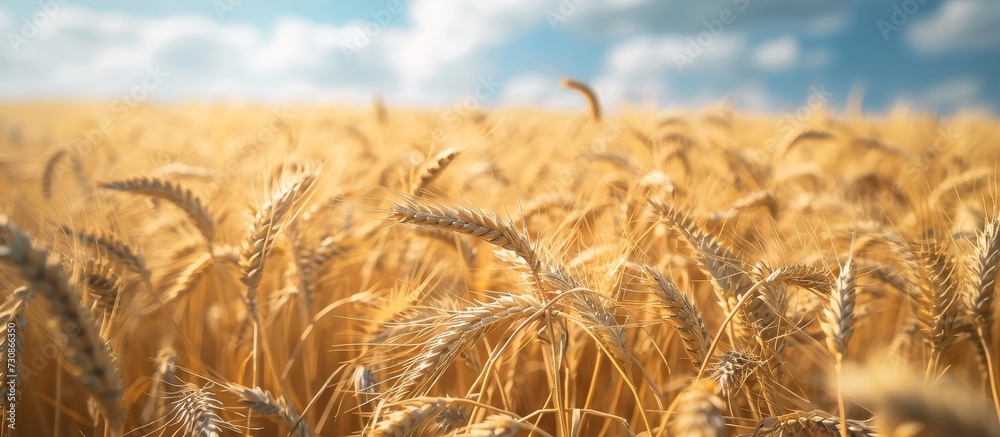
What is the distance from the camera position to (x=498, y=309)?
1.04 metres

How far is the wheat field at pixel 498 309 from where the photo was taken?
3.07 feet

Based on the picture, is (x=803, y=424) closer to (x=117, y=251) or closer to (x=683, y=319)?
(x=683, y=319)

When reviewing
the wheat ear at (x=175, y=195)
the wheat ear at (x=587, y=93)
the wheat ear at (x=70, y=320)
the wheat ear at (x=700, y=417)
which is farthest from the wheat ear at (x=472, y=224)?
the wheat ear at (x=587, y=93)

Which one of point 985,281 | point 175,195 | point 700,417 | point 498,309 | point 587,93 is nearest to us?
point 700,417

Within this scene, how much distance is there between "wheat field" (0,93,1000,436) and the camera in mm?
937

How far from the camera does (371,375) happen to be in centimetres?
123

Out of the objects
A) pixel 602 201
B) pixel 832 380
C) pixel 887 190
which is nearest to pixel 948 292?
pixel 832 380

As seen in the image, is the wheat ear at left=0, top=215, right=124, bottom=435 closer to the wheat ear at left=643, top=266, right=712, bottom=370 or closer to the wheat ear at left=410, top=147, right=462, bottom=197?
the wheat ear at left=410, top=147, right=462, bottom=197

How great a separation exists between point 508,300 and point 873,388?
663 mm

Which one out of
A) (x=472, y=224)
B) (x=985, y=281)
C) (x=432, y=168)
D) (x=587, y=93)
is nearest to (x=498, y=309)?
(x=472, y=224)

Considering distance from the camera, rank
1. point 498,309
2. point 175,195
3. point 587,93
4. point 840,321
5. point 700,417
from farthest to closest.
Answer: point 587,93 → point 175,195 → point 498,309 → point 840,321 → point 700,417

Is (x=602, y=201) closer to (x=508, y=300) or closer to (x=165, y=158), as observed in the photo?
(x=508, y=300)

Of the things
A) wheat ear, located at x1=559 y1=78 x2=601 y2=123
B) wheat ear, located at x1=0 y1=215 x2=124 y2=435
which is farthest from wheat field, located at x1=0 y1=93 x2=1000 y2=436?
wheat ear, located at x1=559 y1=78 x2=601 y2=123

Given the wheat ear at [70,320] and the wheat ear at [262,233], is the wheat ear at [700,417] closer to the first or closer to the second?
the wheat ear at [70,320]
